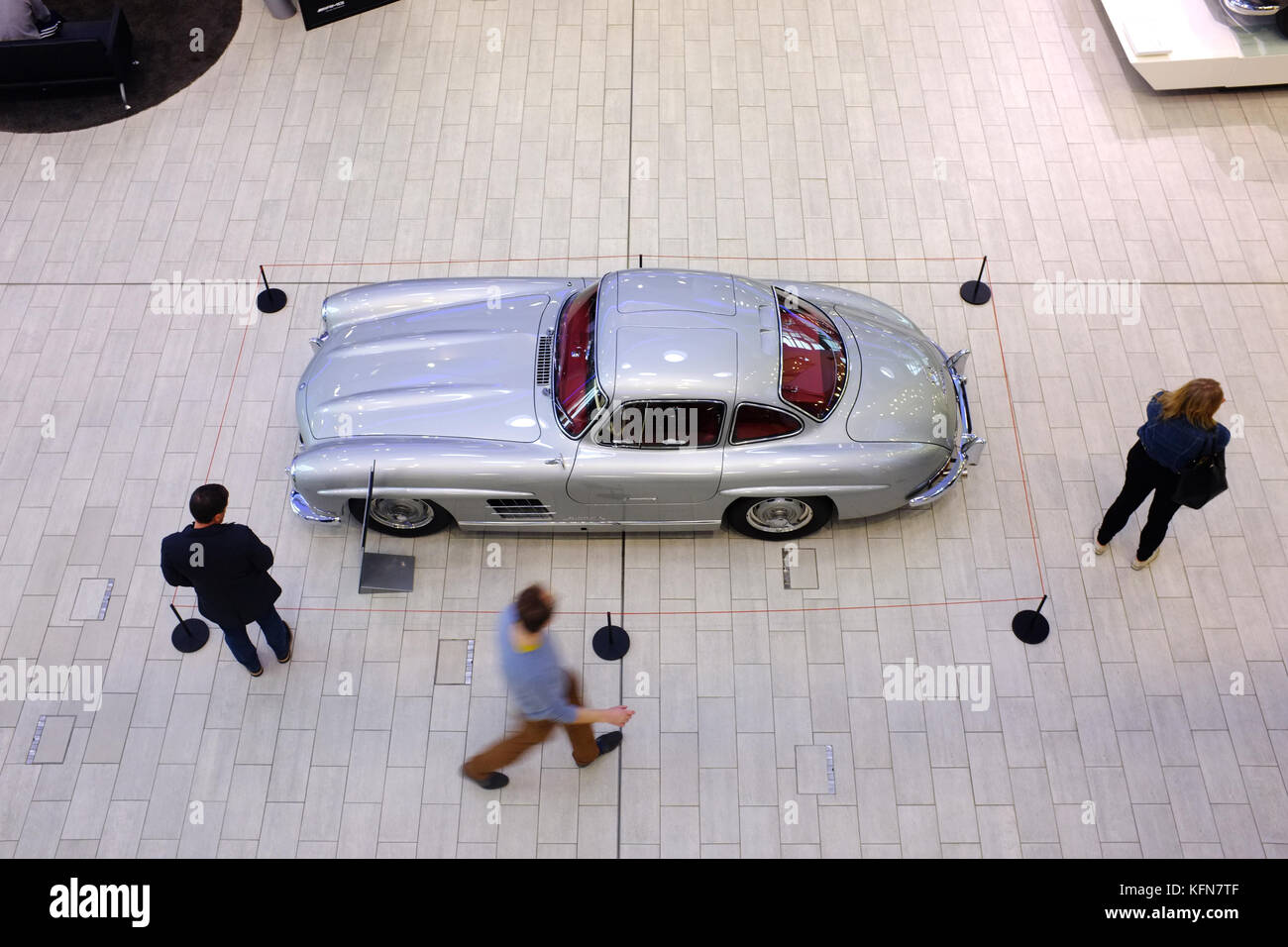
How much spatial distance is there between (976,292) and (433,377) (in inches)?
161

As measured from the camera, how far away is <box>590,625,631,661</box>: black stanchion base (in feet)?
19.0

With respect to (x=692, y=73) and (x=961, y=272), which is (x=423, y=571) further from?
(x=692, y=73)

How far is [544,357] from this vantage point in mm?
5906

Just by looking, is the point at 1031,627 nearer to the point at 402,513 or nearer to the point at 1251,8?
the point at 402,513

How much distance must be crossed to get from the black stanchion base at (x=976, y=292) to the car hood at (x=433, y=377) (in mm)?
3225

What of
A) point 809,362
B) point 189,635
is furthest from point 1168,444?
point 189,635

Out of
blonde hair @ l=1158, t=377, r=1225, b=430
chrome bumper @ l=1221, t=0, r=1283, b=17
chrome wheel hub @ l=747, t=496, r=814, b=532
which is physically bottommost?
chrome wheel hub @ l=747, t=496, r=814, b=532

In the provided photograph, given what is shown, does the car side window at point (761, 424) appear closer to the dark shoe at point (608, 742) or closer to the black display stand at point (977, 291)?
→ the dark shoe at point (608, 742)

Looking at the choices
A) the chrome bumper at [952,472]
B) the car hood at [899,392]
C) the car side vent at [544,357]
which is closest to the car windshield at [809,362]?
the car hood at [899,392]

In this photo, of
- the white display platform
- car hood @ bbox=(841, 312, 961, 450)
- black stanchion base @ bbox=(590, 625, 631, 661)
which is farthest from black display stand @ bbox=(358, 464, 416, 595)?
the white display platform

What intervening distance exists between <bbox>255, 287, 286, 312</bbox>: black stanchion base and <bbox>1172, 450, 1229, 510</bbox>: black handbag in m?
6.06

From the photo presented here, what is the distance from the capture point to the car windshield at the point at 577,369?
18.2 feet

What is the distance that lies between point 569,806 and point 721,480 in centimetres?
195

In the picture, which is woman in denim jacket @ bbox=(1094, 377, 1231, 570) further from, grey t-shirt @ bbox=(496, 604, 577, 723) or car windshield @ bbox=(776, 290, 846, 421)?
grey t-shirt @ bbox=(496, 604, 577, 723)
